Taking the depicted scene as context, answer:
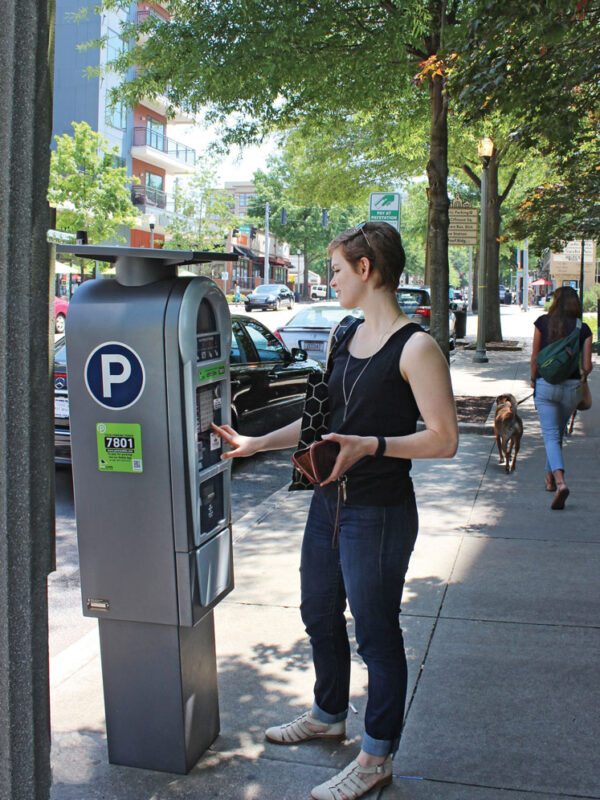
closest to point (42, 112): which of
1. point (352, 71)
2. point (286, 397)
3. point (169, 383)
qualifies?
point (169, 383)

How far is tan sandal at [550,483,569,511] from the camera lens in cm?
704

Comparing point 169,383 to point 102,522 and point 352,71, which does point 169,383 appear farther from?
point 352,71

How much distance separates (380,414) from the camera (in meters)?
2.92

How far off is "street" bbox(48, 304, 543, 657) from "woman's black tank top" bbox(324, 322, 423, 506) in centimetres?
237

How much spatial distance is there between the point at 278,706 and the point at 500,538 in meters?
3.00

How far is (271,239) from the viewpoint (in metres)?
92.8

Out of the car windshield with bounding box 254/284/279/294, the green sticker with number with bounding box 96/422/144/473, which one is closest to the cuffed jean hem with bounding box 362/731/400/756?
the green sticker with number with bounding box 96/422/144/473

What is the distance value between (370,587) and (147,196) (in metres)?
45.4

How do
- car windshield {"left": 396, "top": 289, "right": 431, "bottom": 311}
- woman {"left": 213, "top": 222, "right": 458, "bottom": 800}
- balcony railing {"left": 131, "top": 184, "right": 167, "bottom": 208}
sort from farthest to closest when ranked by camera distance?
balcony railing {"left": 131, "top": 184, "right": 167, "bottom": 208}, car windshield {"left": 396, "top": 289, "right": 431, "bottom": 311}, woman {"left": 213, "top": 222, "right": 458, "bottom": 800}

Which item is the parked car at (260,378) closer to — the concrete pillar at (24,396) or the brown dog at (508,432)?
the brown dog at (508,432)

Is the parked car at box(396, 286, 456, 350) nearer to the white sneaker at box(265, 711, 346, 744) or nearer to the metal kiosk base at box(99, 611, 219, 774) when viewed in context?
the white sneaker at box(265, 711, 346, 744)

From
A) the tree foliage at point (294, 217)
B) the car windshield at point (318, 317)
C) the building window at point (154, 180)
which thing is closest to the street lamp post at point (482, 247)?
the car windshield at point (318, 317)

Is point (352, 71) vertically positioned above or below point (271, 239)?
below

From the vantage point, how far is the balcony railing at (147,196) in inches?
1770
